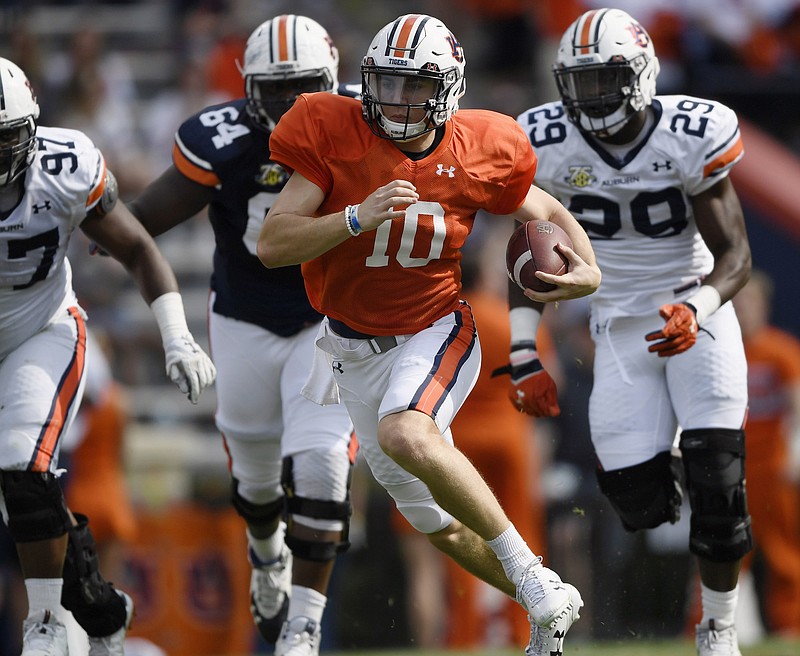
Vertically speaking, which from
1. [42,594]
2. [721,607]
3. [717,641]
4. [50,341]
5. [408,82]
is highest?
[408,82]

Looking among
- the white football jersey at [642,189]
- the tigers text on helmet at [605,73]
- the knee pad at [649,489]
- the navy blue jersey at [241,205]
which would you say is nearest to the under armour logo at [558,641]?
the knee pad at [649,489]

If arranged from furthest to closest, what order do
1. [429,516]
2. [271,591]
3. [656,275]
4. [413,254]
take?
[271,591] → [656,275] → [429,516] → [413,254]

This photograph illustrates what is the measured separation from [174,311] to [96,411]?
2978 mm

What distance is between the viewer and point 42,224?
5.00 m

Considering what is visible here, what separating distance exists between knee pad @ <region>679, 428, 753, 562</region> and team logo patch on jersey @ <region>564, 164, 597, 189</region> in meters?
1.08

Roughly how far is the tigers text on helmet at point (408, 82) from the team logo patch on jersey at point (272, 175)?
950 mm

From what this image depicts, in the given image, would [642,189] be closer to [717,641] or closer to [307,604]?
[717,641]

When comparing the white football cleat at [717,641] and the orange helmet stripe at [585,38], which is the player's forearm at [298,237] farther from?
the white football cleat at [717,641]

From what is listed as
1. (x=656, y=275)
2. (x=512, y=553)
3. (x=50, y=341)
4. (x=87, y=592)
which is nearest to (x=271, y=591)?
(x=87, y=592)

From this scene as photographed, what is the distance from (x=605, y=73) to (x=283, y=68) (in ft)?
4.17

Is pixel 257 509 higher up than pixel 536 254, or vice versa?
pixel 536 254

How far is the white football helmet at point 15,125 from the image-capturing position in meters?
4.77

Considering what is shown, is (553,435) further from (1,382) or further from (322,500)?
(1,382)

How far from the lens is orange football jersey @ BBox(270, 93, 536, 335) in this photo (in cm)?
460
